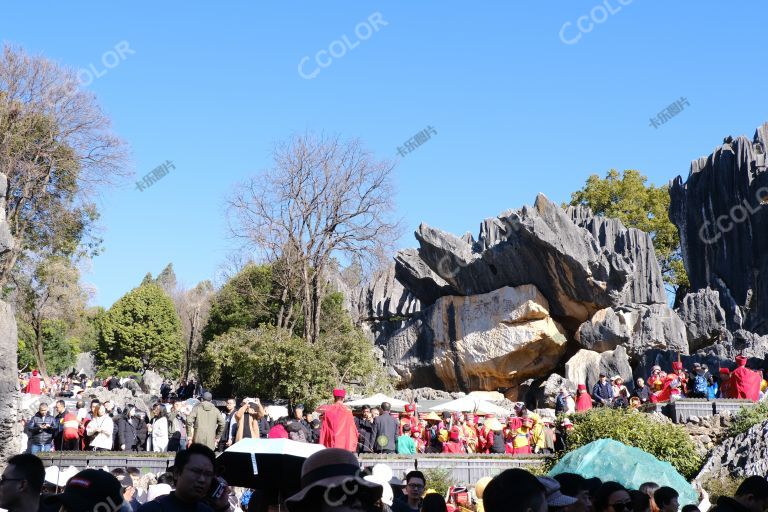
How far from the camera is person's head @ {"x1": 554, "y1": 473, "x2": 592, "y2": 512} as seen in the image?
489 centimetres

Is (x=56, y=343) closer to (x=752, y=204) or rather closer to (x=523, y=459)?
(x=752, y=204)

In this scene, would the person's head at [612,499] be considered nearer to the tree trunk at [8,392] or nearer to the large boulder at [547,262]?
the tree trunk at [8,392]

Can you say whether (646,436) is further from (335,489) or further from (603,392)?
(335,489)

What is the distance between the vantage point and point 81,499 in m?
3.98

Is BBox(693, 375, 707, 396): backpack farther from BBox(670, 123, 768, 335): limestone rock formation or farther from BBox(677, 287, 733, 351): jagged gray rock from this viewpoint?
BBox(677, 287, 733, 351): jagged gray rock

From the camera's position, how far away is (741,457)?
561 inches

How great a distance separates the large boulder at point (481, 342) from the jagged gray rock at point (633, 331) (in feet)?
6.41

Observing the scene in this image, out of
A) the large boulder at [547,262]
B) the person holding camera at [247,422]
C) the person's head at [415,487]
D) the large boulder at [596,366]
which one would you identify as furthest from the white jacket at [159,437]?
the large boulder at [547,262]

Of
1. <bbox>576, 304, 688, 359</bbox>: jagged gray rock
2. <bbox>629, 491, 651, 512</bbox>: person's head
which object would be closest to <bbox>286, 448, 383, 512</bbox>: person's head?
<bbox>629, 491, 651, 512</bbox>: person's head

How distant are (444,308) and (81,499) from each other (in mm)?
Result: 36250

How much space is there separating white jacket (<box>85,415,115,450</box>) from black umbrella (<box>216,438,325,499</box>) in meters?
11.7

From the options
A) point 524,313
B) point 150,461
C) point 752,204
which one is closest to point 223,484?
point 150,461

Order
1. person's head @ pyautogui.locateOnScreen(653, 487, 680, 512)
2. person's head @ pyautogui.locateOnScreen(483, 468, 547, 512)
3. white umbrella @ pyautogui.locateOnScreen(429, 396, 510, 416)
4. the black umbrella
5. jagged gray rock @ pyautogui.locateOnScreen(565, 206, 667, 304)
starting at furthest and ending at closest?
jagged gray rock @ pyautogui.locateOnScreen(565, 206, 667, 304)
white umbrella @ pyautogui.locateOnScreen(429, 396, 510, 416)
person's head @ pyautogui.locateOnScreen(653, 487, 680, 512)
the black umbrella
person's head @ pyautogui.locateOnScreen(483, 468, 547, 512)

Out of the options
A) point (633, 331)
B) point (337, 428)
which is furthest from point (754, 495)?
point (633, 331)
